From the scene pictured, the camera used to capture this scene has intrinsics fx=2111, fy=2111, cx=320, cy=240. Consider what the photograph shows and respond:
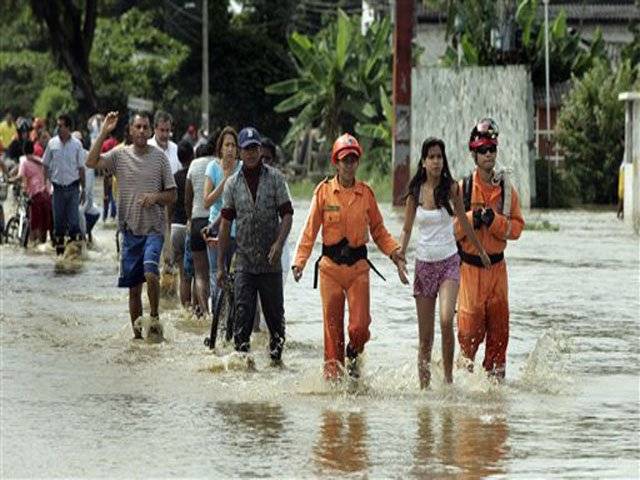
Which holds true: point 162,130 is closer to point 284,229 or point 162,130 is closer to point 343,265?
point 284,229

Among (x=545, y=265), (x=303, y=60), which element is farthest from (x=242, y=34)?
(x=545, y=265)

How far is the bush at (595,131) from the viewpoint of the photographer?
141 feet

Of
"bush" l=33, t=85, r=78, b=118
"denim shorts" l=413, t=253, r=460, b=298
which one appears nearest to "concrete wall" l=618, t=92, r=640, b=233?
"denim shorts" l=413, t=253, r=460, b=298

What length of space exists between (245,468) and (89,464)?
0.81 meters

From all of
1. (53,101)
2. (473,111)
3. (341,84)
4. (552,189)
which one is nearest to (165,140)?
(473,111)

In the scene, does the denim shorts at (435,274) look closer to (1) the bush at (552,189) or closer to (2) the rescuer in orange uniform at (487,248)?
(2) the rescuer in orange uniform at (487,248)

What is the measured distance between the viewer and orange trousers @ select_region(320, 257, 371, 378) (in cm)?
1395

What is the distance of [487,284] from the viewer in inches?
553

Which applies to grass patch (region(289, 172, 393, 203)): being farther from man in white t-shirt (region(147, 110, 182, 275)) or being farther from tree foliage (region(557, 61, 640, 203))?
man in white t-shirt (region(147, 110, 182, 275))

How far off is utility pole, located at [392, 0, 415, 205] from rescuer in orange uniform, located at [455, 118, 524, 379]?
26.5 metres

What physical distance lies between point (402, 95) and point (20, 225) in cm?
1357

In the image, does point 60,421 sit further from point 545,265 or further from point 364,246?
point 545,265

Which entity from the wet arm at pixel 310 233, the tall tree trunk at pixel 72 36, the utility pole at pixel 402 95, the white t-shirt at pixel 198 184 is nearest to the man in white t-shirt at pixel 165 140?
the white t-shirt at pixel 198 184

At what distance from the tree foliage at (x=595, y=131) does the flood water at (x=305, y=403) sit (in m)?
21.9
